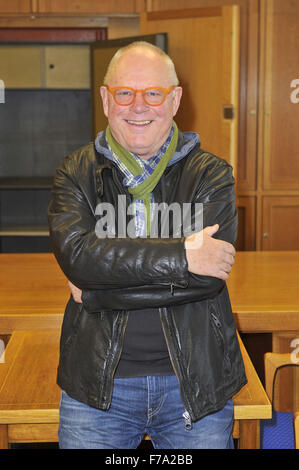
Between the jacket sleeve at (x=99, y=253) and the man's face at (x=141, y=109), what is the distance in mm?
129

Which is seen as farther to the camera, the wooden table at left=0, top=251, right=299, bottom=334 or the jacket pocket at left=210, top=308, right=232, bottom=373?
the wooden table at left=0, top=251, right=299, bottom=334

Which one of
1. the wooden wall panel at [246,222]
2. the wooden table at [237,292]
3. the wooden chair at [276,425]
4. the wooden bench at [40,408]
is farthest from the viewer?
the wooden wall panel at [246,222]

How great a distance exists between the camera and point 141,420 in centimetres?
122

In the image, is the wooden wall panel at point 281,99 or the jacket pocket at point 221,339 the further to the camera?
the wooden wall panel at point 281,99

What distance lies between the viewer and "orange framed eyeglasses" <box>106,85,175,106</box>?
1.26 metres

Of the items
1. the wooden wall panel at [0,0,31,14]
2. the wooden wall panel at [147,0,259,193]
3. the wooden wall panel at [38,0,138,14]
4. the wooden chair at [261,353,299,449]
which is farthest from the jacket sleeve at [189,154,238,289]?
the wooden wall panel at [0,0,31,14]

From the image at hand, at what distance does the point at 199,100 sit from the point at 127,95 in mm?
2793

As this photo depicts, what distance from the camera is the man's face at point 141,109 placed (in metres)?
1.25

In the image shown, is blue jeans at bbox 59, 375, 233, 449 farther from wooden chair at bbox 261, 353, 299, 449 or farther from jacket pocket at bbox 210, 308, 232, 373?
wooden chair at bbox 261, 353, 299, 449

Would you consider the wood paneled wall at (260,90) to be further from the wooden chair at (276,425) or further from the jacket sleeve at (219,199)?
the jacket sleeve at (219,199)

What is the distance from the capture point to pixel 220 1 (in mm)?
4105

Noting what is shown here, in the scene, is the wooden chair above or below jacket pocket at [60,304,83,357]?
below

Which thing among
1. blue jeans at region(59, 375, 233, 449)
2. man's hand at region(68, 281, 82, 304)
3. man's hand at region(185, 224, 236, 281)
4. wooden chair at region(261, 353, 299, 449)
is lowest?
wooden chair at region(261, 353, 299, 449)

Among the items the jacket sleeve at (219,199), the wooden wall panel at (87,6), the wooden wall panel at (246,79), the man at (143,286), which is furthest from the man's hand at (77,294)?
the wooden wall panel at (87,6)
